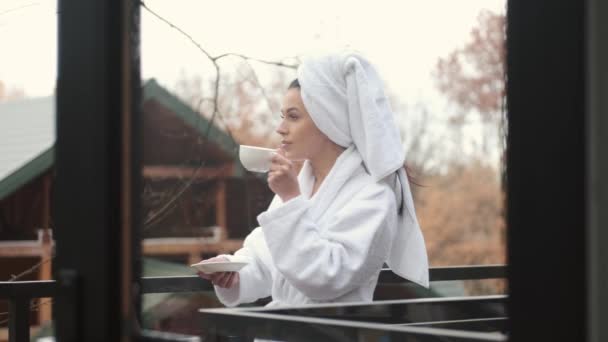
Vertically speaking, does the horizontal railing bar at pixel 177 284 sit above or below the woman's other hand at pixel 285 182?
below

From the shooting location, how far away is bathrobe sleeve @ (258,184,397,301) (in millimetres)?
1727

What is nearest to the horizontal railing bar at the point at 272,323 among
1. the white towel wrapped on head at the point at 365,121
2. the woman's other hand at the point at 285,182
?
the woman's other hand at the point at 285,182

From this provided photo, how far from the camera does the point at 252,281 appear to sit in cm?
201

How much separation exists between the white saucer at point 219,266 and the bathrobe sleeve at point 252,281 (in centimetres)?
3

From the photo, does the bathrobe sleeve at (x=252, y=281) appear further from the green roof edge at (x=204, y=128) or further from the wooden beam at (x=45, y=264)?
the wooden beam at (x=45, y=264)

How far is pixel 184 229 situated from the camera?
269 cm

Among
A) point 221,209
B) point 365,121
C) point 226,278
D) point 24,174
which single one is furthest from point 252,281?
point 24,174

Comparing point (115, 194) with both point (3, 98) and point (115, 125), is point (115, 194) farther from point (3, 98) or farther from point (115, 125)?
point (3, 98)

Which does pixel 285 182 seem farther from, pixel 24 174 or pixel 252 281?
pixel 24 174

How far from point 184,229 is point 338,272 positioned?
1.06m

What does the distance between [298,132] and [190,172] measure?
771 millimetres

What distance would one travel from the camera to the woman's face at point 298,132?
1915 mm

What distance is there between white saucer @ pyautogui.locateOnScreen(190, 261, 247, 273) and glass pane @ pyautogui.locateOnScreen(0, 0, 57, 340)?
3.96 feet

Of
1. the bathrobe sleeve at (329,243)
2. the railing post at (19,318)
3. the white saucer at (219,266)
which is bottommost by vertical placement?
the railing post at (19,318)
